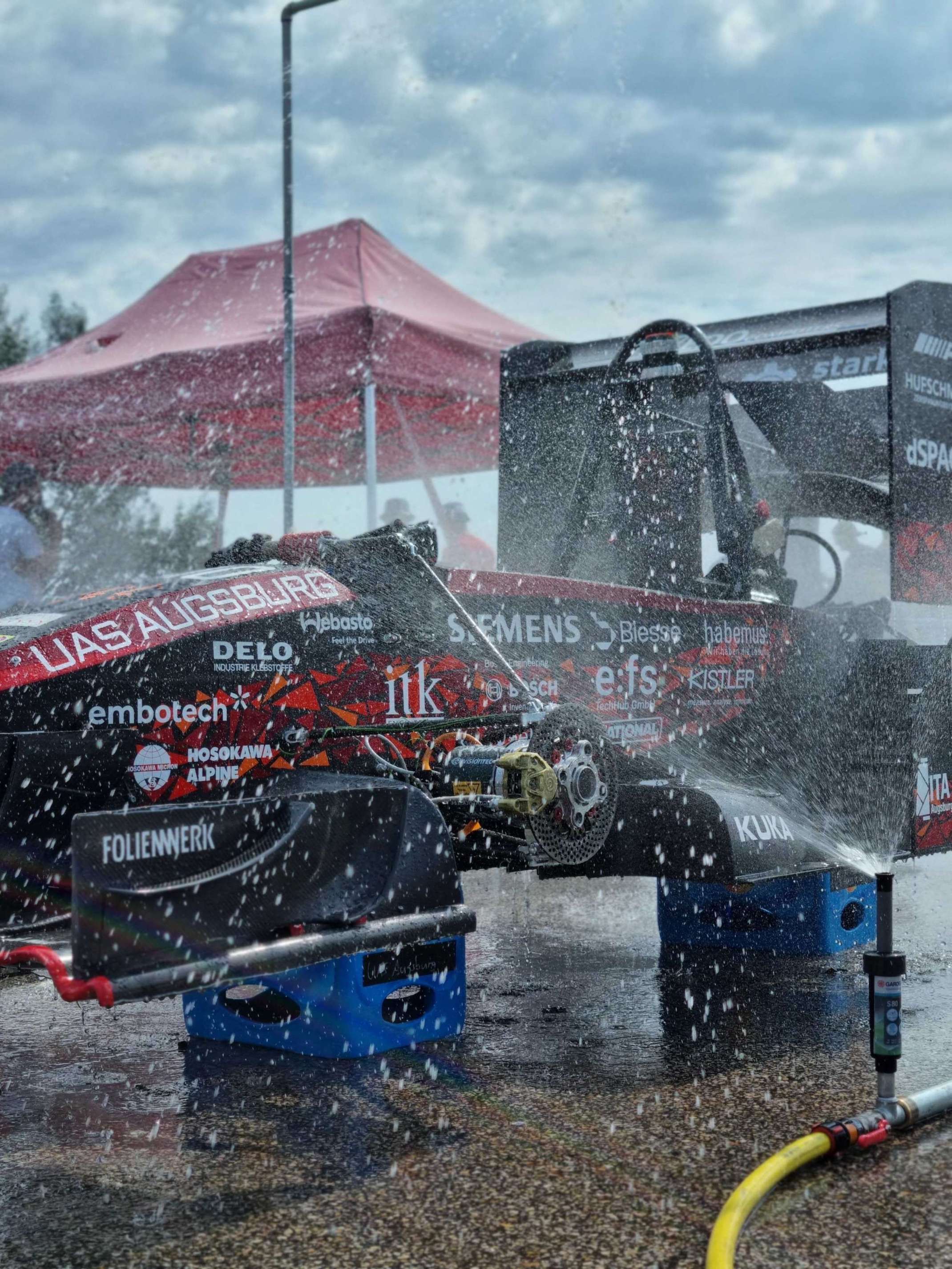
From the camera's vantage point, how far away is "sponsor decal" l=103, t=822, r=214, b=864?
283cm

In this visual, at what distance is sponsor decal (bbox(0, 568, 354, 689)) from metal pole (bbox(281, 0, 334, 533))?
575 centimetres

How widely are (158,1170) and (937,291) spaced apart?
5106 mm

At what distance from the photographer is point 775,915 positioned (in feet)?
16.9

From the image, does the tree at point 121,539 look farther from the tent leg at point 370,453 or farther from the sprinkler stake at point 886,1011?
the sprinkler stake at point 886,1011

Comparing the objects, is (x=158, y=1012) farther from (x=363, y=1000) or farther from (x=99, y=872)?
(x=99, y=872)

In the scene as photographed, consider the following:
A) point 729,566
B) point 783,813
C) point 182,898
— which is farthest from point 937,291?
point 182,898

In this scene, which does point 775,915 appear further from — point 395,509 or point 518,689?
point 395,509

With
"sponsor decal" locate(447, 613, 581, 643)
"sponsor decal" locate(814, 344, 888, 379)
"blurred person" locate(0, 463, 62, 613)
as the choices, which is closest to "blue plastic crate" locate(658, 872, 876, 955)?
"sponsor decal" locate(447, 613, 581, 643)

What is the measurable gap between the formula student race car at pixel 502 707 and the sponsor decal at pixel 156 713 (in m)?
0.01

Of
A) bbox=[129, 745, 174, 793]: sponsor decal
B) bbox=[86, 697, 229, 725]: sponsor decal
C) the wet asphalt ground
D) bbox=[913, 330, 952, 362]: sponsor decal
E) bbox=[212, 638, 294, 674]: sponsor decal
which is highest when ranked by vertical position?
bbox=[913, 330, 952, 362]: sponsor decal

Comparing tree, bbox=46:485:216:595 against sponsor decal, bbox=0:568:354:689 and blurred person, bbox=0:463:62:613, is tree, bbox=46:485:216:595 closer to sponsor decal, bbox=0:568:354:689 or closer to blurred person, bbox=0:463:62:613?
blurred person, bbox=0:463:62:613

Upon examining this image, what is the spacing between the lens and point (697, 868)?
417 cm

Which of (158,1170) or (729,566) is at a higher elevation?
(729,566)

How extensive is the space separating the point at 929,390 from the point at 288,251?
5.31 m
